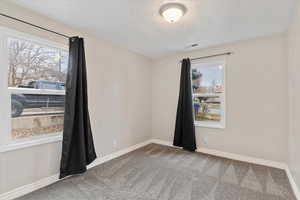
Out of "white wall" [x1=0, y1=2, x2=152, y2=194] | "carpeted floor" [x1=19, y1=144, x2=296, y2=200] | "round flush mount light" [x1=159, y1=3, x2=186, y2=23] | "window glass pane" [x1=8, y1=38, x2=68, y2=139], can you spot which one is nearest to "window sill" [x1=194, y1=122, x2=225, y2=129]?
"carpeted floor" [x1=19, y1=144, x2=296, y2=200]

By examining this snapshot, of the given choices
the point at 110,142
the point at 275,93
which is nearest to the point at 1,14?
the point at 110,142

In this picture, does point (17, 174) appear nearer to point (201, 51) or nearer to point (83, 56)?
point (83, 56)

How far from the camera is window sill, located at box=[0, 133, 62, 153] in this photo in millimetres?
1766

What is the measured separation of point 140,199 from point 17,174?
156 cm

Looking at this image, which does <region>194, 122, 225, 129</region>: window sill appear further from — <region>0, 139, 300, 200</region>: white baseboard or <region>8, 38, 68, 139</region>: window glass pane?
<region>8, 38, 68, 139</region>: window glass pane

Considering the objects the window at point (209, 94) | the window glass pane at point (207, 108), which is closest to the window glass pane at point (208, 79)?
the window at point (209, 94)

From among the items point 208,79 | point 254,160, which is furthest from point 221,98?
point 254,160

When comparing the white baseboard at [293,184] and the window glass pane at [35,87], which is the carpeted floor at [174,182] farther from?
the window glass pane at [35,87]

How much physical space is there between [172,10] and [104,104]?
1983 millimetres

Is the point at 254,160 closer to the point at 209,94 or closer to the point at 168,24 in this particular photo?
the point at 209,94

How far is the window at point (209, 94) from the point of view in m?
3.21

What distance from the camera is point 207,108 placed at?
11.3 ft

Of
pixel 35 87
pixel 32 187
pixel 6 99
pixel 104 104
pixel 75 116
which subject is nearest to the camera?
pixel 6 99

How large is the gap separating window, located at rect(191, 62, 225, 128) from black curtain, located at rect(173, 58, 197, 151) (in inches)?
8.8
